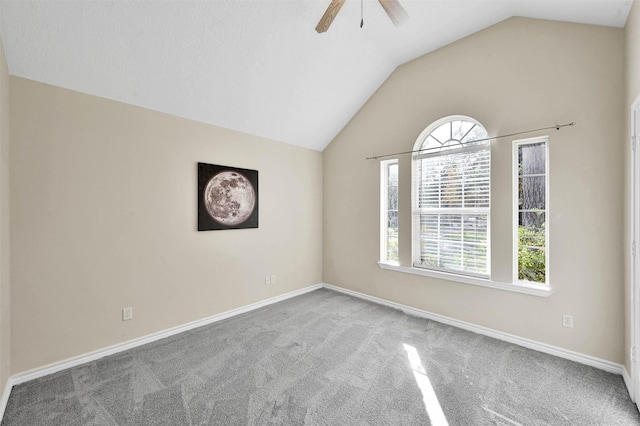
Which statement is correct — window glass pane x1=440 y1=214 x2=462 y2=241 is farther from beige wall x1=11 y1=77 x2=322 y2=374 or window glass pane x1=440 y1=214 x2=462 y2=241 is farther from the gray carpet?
beige wall x1=11 y1=77 x2=322 y2=374

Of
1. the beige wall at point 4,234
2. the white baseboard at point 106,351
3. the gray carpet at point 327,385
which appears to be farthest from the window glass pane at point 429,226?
the beige wall at point 4,234

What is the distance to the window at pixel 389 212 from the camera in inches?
145

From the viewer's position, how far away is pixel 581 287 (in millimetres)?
2273

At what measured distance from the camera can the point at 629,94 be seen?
196cm

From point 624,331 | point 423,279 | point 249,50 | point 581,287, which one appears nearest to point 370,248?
point 423,279

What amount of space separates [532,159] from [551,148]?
0.19 meters

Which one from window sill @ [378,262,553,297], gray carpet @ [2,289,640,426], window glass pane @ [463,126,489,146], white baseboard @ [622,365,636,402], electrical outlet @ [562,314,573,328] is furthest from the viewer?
window glass pane @ [463,126,489,146]

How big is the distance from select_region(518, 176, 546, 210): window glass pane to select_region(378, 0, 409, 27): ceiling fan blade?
1915 mm

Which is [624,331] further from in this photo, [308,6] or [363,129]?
[308,6]

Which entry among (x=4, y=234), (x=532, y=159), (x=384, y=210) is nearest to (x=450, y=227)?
(x=384, y=210)

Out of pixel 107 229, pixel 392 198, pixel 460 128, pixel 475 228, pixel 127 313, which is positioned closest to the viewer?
pixel 107 229

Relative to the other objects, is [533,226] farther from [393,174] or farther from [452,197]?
[393,174]

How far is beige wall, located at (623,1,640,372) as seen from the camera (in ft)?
5.87

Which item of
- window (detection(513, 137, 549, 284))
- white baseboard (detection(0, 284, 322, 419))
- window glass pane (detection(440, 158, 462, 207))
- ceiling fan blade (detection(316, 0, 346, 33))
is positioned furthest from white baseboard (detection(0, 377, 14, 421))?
window (detection(513, 137, 549, 284))
